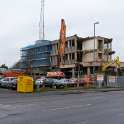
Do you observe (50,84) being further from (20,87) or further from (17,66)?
(17,66)

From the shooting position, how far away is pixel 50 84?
5881 cm

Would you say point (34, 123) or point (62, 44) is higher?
point (62, 44)

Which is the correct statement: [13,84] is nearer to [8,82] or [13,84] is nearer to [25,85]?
[8,82]

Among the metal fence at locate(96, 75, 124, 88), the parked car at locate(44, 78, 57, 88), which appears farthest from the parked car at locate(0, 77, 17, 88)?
the metal fence at locate(96, 75, 124, 88)

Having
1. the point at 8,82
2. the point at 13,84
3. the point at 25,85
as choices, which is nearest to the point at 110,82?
the point at 8,82

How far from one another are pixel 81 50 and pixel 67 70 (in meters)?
6.04

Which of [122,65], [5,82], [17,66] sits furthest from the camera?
[17,66]

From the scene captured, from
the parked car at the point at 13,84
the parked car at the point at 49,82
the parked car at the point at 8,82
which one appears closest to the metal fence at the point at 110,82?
the parked car at the point at 49,82

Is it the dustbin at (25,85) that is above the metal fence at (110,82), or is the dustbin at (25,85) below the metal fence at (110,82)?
below

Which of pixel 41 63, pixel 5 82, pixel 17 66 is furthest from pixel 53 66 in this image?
pixel 5 82

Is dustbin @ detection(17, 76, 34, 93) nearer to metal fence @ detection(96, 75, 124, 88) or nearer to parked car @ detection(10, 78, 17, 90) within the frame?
parked car @ detection(10, 78, 17, 90)

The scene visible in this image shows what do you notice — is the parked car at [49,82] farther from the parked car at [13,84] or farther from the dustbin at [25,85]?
the dustbin at [25,85]

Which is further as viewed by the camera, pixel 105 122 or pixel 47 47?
pixel 47 47

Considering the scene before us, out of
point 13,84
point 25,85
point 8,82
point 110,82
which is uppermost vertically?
point 110,82
